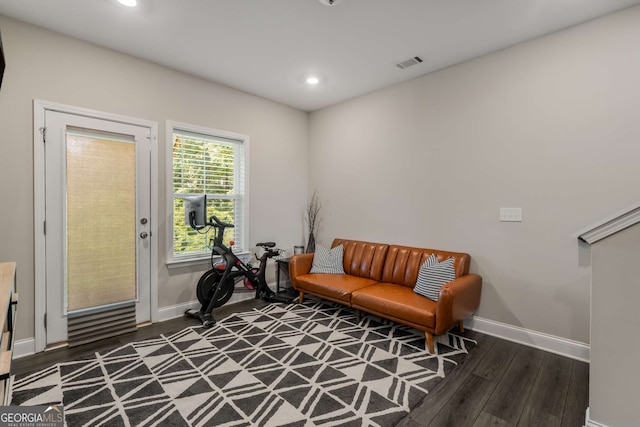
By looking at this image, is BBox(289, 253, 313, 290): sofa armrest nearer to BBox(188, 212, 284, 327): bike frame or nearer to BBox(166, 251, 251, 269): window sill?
BBox(188, 212, 284, 327): bike frame

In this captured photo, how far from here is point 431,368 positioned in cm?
244

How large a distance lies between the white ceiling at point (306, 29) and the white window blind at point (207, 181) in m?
0.83

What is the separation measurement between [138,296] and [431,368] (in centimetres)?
297

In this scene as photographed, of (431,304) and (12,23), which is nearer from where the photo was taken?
(12,23)

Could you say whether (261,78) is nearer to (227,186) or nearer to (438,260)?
(227,186)

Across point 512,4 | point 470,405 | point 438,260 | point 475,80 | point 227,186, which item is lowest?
point 470,405

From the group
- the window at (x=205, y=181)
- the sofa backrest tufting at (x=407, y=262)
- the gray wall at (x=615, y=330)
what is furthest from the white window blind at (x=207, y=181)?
the gray wall at (x=615, y=330)

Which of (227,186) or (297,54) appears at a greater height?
(297,54)

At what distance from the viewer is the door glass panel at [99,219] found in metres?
2.84

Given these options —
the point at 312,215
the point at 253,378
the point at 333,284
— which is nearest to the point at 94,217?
the point at 253,378

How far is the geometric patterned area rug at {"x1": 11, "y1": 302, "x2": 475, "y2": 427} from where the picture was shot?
1.90 m

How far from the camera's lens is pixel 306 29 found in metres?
2.70

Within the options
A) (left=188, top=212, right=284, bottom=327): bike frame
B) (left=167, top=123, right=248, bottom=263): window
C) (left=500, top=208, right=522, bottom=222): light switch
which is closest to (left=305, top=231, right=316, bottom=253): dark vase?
(left=188, top=212, right=284, bottom=327): bike frame

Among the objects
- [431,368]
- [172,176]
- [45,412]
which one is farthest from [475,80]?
[45,412]
